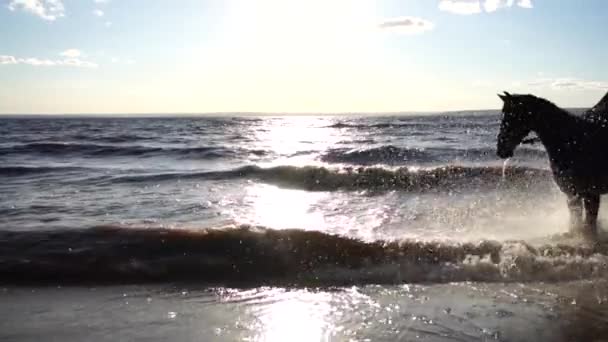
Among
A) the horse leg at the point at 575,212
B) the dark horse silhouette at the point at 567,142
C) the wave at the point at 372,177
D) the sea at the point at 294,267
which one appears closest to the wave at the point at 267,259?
the sea at the point at 294,267

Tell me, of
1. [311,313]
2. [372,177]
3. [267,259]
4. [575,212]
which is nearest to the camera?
[311,313]

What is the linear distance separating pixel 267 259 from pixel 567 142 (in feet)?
14.6

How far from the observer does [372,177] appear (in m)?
16.5

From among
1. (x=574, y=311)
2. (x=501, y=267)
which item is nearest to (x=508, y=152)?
(x=501, y=267)

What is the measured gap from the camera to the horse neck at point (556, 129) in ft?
23.4

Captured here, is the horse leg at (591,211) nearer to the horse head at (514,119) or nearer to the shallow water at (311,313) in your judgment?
the horse head at (514,119)

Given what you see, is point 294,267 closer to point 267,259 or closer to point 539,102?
point 267,259

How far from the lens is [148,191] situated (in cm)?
1301

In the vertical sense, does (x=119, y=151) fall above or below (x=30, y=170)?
above

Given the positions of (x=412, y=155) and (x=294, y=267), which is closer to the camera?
(x=294, y=267)

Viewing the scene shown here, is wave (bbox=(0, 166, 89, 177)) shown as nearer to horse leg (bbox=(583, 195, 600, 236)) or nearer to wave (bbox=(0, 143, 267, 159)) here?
wave (bbox=(0, 143, 267, 159))

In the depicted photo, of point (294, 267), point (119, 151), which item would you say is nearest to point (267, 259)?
→ point (294, 267)

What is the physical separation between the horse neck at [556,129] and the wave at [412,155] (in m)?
14.4

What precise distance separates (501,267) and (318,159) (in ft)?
60.3
